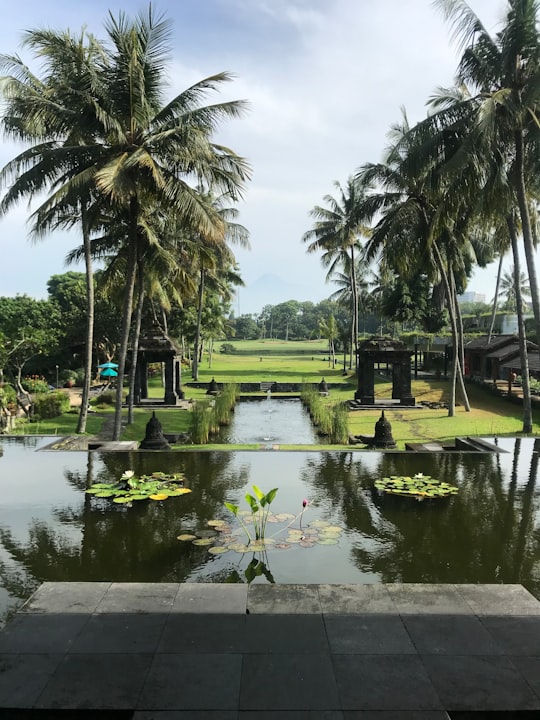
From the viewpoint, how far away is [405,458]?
1120 cm

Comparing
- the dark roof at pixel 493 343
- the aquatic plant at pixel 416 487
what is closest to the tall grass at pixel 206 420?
the aquatic plant at pixel 416 487

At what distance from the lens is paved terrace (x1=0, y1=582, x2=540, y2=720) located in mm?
3525

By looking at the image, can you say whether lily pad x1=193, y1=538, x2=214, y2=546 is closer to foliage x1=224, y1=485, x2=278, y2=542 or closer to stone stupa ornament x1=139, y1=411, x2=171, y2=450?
foliage x1=224, y1=485, x2=278, y2=542

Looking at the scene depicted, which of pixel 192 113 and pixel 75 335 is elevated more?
pixel 192 113

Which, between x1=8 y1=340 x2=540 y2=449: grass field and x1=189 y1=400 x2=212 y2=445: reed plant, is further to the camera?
x1=8 y1=340 x2=540 y2=449: grass field

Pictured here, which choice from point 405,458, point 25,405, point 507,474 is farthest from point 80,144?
point 507,474

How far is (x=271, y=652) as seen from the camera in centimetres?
410

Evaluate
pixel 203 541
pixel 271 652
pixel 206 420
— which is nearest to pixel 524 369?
pixel 206 420

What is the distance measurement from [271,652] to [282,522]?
3168 millimetres

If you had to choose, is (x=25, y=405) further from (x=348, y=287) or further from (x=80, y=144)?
(x=348, y=287)

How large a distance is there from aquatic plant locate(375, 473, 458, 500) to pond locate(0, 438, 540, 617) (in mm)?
238

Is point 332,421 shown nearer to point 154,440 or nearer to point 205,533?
point 154,440

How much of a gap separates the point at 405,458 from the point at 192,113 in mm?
9415

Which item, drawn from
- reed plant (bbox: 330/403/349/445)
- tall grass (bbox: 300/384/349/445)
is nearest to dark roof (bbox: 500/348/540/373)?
tall grass (bbox: 300/384/349/445)
